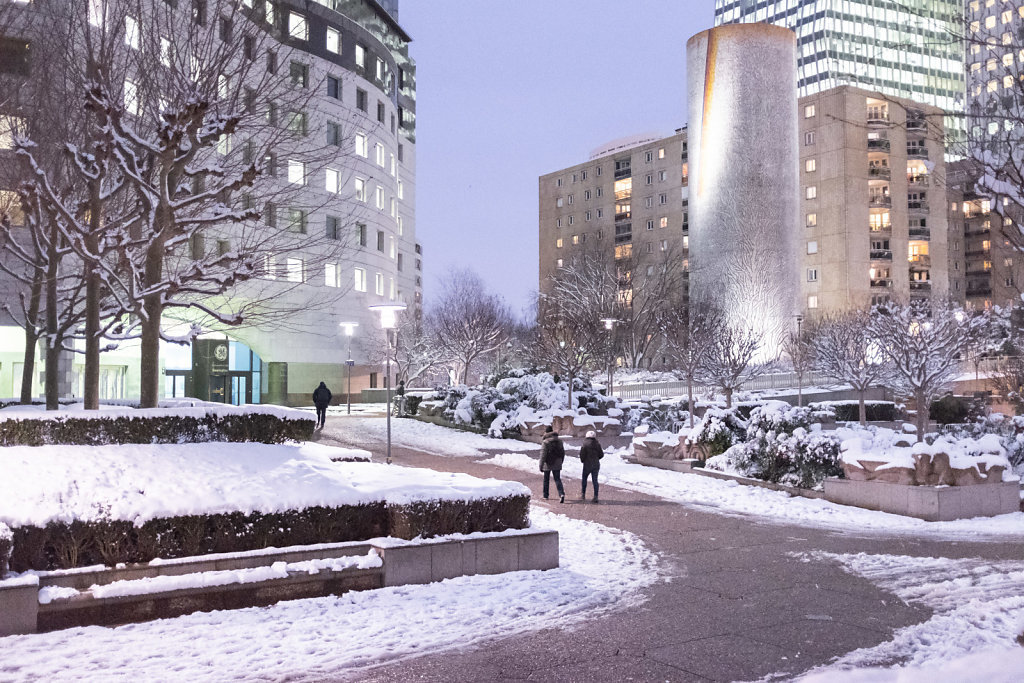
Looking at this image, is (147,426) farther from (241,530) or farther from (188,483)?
(241,530)

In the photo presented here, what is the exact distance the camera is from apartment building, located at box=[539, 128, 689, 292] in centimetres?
10769

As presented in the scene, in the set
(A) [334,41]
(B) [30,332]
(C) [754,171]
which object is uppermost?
(A) [334,41]

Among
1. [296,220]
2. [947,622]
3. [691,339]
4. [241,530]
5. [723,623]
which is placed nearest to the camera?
[947,622]

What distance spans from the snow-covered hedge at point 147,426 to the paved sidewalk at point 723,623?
7349 mm

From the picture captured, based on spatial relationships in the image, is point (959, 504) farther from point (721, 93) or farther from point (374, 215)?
point (721, 93)

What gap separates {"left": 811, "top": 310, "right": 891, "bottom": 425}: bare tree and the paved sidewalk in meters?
24.1

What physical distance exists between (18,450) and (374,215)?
50949mm

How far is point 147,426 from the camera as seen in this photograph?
49.4 ft

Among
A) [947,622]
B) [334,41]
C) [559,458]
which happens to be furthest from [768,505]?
[334,41]

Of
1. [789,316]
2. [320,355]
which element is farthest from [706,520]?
[789,316]

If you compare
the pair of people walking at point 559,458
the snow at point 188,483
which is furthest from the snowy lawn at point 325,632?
the pair of people walking at point 559,458

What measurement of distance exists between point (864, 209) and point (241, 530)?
90.5m

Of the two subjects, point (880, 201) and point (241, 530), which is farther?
point (880, 201)

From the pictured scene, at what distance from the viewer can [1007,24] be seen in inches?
360
